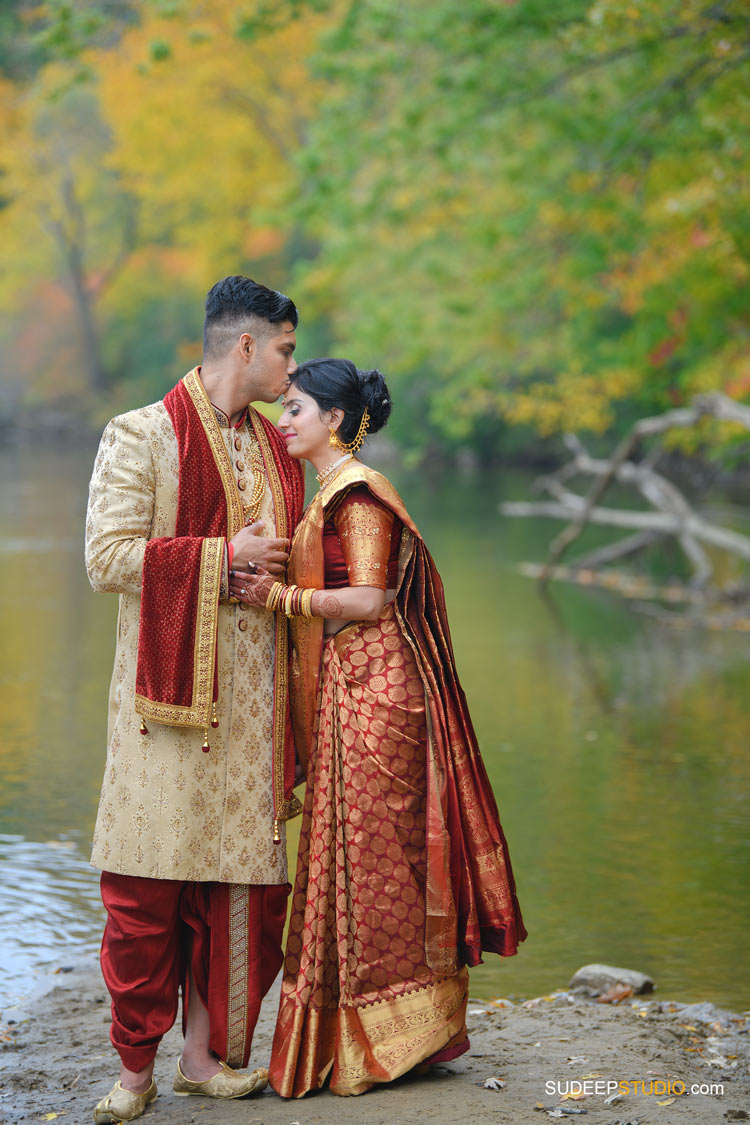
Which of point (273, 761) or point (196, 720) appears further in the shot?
point (273, 761)

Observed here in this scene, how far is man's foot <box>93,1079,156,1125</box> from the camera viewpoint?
3.28 m

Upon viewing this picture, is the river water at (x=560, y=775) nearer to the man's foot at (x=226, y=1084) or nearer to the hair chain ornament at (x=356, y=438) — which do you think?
the man's foot at (x=226, y=1084)

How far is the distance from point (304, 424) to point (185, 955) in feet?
4.43

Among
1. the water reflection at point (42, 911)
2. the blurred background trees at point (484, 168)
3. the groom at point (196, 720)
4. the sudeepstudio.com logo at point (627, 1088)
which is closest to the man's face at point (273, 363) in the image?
the groom at point (196, 720)

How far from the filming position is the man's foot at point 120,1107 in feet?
10.8

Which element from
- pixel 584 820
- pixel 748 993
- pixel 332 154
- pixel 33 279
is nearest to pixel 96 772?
pixel 584 820

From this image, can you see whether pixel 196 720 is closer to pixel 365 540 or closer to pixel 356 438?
pixel 365 540

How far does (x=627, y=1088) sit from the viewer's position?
3369mm

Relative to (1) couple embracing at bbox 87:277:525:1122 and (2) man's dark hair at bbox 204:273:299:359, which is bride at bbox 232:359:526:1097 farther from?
(2) man's dark hair at bbox 204:273:299:359

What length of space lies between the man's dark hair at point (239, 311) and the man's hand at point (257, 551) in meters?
0.47

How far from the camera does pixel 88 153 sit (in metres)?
40.8

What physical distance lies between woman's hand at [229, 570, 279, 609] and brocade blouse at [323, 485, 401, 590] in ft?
0.60

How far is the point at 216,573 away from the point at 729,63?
8.28 metres

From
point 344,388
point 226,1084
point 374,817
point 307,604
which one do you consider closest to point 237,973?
point 226,1084
